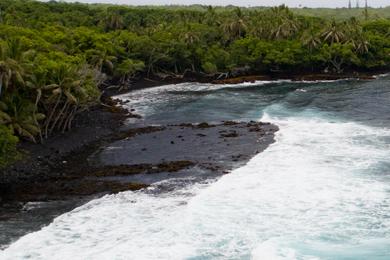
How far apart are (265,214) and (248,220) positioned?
1557 mm

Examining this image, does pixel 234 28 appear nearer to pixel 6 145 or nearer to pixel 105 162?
pixel 105 162

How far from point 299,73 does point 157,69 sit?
2731 cm

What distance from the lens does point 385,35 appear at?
119 m

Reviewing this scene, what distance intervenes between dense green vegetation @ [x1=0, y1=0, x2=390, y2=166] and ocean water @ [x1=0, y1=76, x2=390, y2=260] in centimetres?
1693

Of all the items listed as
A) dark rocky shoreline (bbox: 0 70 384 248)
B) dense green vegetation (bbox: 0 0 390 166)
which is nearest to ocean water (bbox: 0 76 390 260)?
dark rocky shoreline (bbox: 0 70 384 248)

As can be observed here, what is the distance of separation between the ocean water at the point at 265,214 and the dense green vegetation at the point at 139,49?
55.5ft

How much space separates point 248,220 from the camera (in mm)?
35406

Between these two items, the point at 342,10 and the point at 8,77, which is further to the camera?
the point at 342,10

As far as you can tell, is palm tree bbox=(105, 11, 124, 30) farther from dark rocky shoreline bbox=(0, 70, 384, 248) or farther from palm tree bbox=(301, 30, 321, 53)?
dark rocky shoreline bbox=(0, 70, 384, 248)

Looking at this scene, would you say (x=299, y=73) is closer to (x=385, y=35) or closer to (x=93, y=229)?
(x=385, y=35)

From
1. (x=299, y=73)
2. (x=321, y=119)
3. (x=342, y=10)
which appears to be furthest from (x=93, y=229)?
(x=342, y=10)

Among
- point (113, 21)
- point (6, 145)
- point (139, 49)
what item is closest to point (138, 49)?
point (139, 49)

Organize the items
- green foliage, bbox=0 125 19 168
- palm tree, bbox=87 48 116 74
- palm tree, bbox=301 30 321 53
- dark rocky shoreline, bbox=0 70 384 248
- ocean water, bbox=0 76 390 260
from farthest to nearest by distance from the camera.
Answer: palm tree, bbox=301 30 321 53 → palm tree, bbox=87 48 116 74 → green foliage, bbox=0 125 19 168 → dark rocky shoreline, bbox=0 70 384 248 → ocean water, bbox=0 76 390 260

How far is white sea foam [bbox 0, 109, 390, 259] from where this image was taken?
102ft
